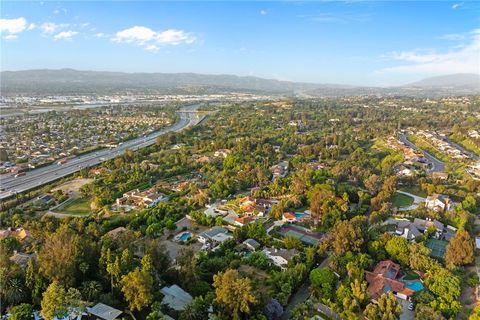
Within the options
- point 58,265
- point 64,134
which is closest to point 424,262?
point 58,265

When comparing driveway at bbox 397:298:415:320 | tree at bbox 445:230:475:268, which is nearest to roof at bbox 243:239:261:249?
driveway at bbox 397:298:415:320

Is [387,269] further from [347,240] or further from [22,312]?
[22,312]

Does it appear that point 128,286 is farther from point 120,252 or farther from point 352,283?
point 352,283

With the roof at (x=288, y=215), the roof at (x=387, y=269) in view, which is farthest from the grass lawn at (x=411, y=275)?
the roof at (x=288, y=215)

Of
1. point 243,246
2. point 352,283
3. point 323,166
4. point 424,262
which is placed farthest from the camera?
point 323,166

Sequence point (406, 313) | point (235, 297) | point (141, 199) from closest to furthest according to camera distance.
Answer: point (235, 297) < point (406, 313) < point (141, 199)

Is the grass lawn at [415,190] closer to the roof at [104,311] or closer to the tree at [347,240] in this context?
the tree at [347,240]

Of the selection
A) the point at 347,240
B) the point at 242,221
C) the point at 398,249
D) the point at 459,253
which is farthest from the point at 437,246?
the point at 242,221
